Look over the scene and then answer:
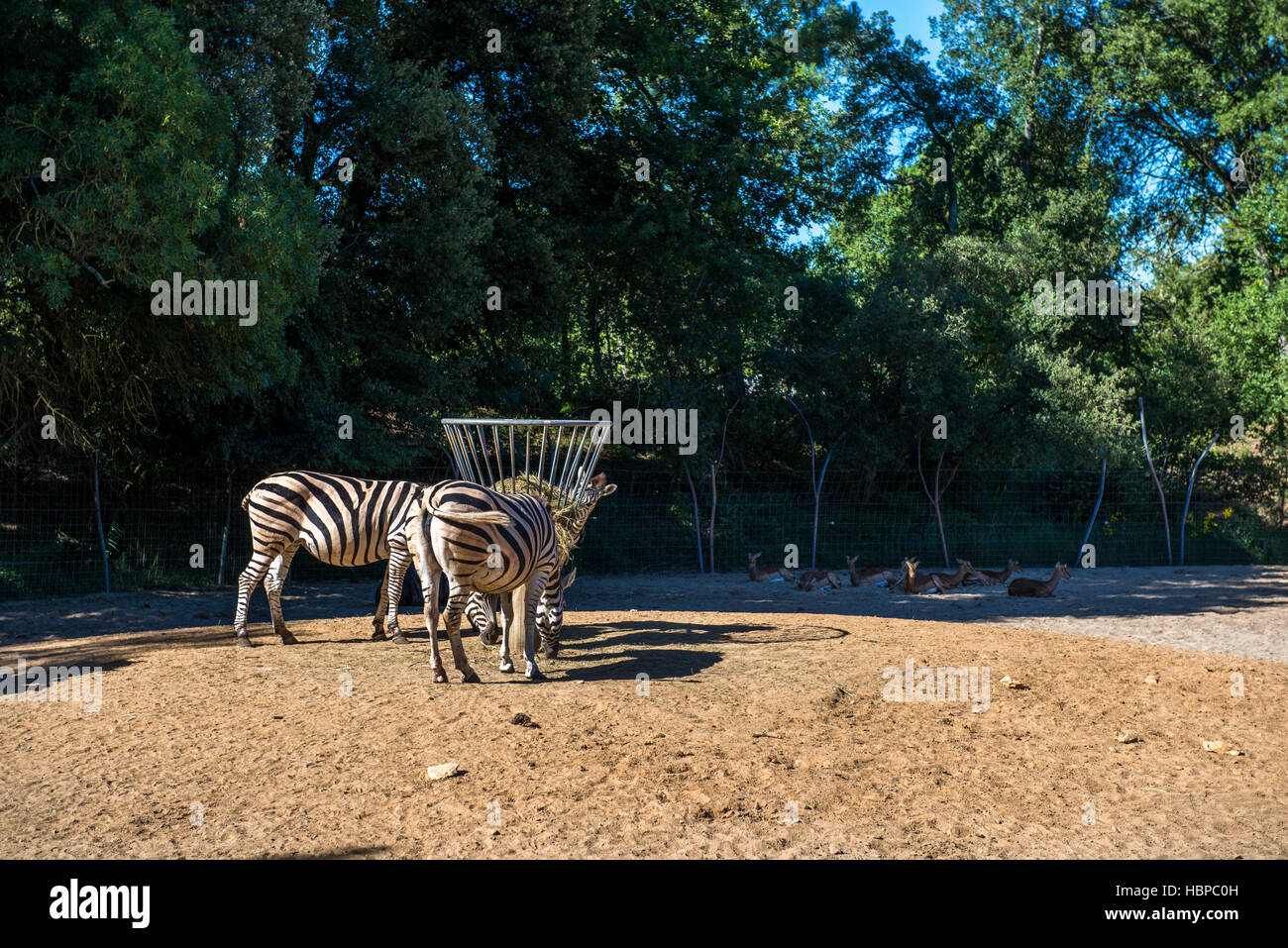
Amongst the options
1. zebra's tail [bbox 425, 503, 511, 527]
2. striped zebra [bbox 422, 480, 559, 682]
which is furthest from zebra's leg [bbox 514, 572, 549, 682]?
zebra's tail [bbox 425, 503, 511, 527]

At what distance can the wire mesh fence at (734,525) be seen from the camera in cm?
1426

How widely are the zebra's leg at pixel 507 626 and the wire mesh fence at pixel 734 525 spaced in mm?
8308

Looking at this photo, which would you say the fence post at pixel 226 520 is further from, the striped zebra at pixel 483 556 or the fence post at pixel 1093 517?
A: the fence post at pixel 1093 517

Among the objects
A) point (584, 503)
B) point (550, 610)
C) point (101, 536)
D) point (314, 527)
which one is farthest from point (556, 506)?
point (101, 536)

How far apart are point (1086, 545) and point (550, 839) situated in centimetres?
1723

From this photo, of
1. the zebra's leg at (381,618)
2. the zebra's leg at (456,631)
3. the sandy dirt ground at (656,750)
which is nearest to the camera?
the sandy dirt ground at (656,750)

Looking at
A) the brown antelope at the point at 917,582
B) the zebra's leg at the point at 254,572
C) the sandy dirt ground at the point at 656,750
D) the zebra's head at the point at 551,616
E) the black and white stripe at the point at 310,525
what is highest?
the black and white stripe at the point at 310,525

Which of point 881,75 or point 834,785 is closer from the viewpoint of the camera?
point 834,785

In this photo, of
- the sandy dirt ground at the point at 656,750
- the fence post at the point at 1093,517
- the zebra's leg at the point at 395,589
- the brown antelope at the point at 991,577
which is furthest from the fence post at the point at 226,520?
the fence post at the point at 1093,517

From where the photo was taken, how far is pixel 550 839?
15.1 ft

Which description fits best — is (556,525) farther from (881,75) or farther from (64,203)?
(881,75)

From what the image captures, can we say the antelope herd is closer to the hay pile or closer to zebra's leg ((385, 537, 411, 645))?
the hay pile

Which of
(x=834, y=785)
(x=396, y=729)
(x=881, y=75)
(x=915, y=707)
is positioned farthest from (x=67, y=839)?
(x=881, y=75)

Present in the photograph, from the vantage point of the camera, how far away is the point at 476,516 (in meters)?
7.50
